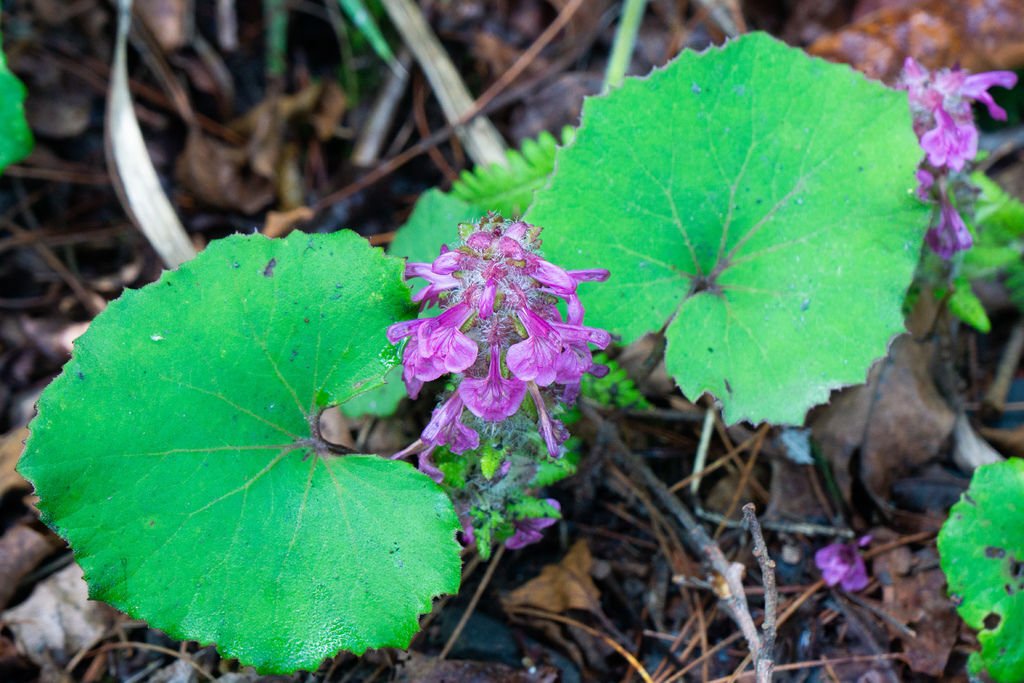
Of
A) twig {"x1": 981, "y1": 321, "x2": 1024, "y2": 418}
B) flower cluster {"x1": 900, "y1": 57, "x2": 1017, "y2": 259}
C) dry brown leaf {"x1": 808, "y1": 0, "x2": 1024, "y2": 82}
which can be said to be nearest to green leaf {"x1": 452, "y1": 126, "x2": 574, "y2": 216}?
flower cluster {"x1": 900, "y1": 57, "x2": 1017, "y2": 259}

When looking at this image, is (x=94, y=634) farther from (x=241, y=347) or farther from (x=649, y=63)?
(x=649, y=63)

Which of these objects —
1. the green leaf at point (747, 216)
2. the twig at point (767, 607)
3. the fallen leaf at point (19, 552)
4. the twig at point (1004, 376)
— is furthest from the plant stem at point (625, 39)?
the fallen leaf at point (19, 552)

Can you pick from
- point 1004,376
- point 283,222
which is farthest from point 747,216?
point 283,222

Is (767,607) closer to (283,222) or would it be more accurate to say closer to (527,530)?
(527,530)

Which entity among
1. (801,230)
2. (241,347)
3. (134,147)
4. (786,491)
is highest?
(134,147)

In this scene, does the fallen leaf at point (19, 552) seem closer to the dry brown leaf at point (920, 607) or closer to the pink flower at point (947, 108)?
the dry brown leaf at point (920, 607)

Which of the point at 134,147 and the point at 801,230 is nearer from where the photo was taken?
the point at 801,230

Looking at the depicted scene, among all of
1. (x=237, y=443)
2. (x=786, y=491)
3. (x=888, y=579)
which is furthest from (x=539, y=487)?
(x=888, y=579)
